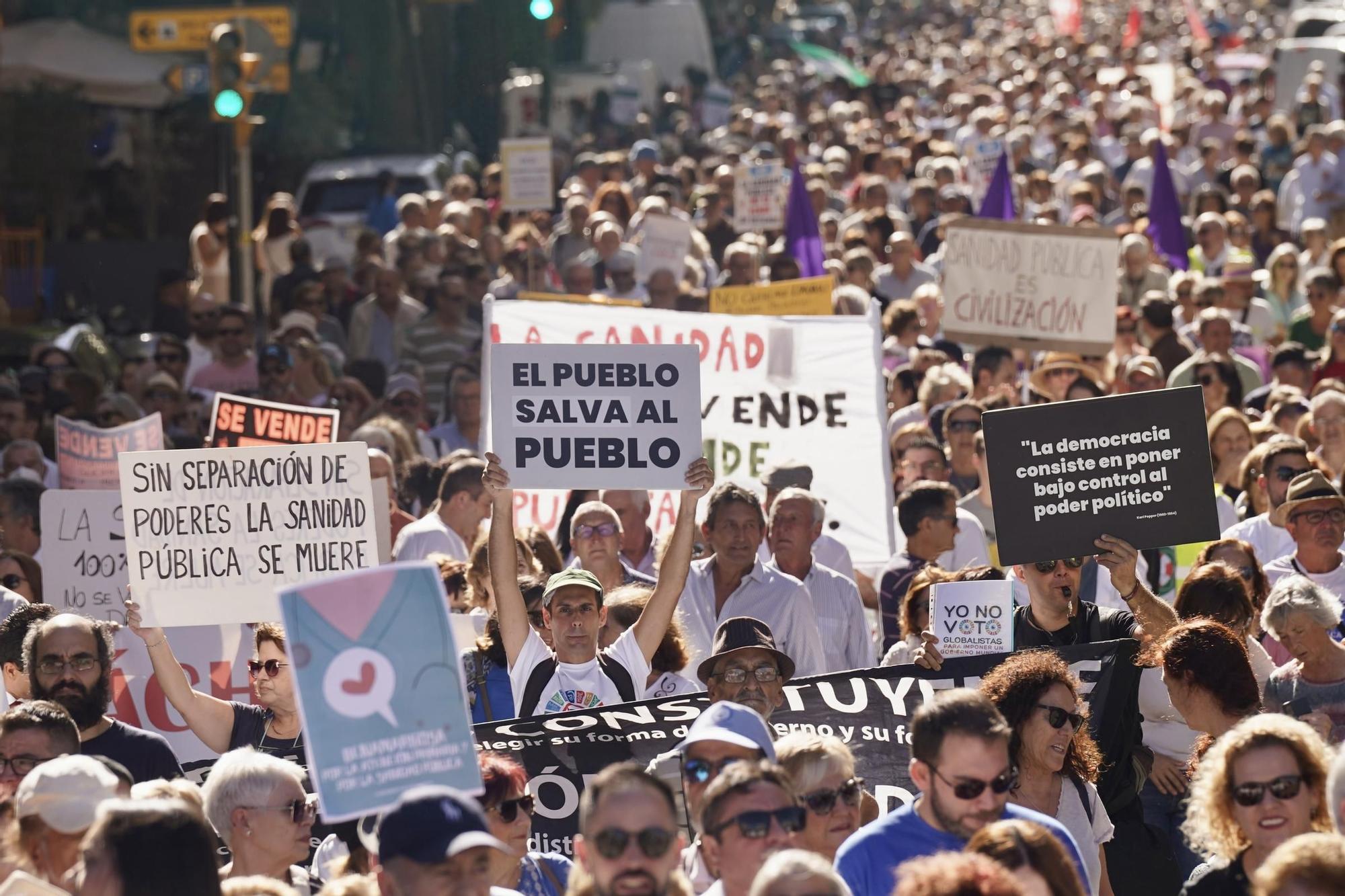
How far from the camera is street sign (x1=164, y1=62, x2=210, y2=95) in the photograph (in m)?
16.0

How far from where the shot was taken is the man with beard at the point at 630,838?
15.0 ft

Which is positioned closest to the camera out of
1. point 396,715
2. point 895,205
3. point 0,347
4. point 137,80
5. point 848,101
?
point 396,715

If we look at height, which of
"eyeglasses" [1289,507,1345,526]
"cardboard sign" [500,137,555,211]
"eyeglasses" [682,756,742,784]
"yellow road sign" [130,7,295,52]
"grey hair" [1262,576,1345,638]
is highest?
"yellow road sign" [130,7,295,52]

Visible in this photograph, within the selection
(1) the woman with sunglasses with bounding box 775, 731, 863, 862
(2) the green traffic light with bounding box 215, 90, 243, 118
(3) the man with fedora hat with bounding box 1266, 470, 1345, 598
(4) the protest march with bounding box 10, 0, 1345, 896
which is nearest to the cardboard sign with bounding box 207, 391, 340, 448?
(4) the protest march with bounding box 10, 0, 1345, 896

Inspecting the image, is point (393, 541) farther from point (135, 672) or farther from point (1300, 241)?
point (1300, 241)

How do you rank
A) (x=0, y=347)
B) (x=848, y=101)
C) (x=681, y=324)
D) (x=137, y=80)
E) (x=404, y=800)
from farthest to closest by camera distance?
(x=848, y=101)
(x=137, y=80)
(x=0, y=347)
(x=681, y=324)
(x=404, y=800)

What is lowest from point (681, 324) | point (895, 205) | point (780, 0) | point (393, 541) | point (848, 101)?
point (393, 541)

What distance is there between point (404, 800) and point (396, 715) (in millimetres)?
386

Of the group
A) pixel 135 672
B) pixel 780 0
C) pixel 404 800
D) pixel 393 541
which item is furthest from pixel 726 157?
pixel 780 0

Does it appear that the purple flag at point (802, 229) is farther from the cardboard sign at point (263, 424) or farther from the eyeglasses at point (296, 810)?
the eyeglasses at point (296, 810)

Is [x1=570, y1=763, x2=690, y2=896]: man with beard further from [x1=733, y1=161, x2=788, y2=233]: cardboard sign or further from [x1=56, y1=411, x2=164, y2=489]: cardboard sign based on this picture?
[x1=733, y1=161, x2=788, y2=233]: cardboard sign

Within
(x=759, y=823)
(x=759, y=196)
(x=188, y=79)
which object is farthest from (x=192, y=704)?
(x=188, y=79)

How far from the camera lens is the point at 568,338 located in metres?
10.8

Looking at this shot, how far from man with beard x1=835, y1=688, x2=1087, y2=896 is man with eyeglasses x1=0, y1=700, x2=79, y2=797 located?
2025mm
